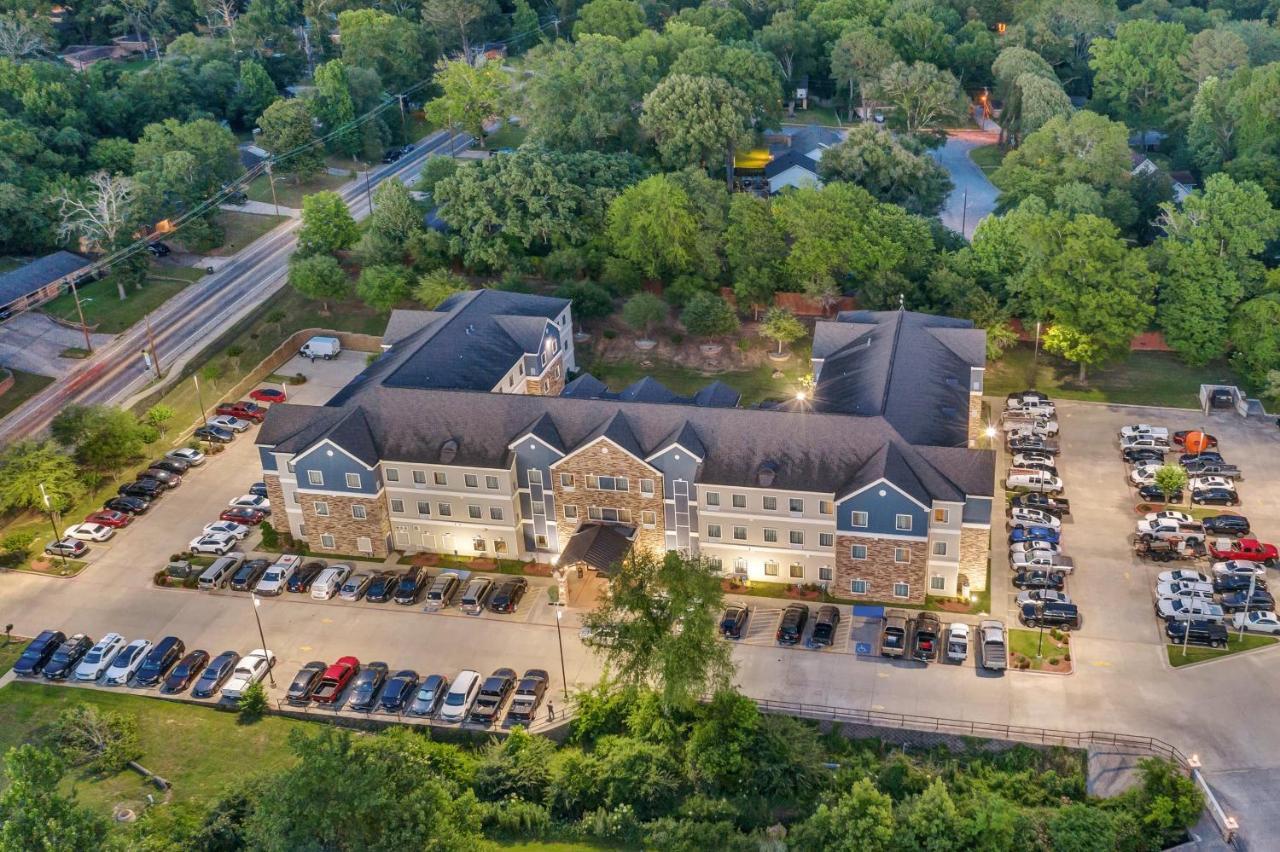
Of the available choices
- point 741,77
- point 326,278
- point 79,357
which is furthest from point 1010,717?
point 741,77

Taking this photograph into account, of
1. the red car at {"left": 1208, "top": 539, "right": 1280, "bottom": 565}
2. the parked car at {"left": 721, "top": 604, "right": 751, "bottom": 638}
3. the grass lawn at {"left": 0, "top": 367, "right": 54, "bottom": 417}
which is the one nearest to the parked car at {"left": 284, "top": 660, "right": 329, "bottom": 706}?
the parked car at {"left": 721, "top": 604, "right": 751, "bottom": 638}

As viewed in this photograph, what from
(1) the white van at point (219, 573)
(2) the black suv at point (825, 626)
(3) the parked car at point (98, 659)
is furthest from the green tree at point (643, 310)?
(3) the parked car at point (98, 659)

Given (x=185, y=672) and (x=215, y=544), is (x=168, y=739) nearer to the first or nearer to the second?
(x=185, y=672)

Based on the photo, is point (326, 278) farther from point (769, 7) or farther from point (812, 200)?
point (769, 7)

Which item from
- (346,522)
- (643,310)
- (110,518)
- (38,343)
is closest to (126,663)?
(346,522)

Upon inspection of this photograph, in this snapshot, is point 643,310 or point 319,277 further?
point 319,277

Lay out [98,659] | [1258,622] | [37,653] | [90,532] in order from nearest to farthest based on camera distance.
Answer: [1258,622] → [98,659] → [37,653] → [90,532]

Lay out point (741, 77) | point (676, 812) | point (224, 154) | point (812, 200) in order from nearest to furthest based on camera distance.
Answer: point (676, 812) < point (812, 200) < point (224, 154) < point (741, 77)
